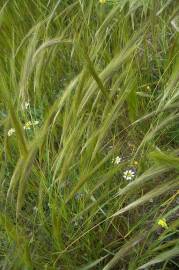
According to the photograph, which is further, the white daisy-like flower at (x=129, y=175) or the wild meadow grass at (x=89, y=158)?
the white daisy-like flower at (x=129, y=175)

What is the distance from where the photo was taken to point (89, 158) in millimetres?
918

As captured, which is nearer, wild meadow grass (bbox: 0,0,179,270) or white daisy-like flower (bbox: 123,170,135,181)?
wild meadow grass (bbox: 0,0,179,270)

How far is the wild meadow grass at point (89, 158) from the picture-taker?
80 cm

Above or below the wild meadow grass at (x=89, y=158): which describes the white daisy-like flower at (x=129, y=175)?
below

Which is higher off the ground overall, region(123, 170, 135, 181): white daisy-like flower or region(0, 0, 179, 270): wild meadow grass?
region(0, 0, 179, 270): wild meadow grass

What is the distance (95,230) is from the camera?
1.08m

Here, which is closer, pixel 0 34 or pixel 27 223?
pixel 27 223

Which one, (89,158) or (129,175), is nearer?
(89,158)

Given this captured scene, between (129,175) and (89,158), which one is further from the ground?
(89,158)

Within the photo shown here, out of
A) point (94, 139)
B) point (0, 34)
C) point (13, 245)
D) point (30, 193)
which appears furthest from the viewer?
point (0, 34)

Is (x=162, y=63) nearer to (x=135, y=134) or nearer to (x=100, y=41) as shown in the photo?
(x=135, y=134)

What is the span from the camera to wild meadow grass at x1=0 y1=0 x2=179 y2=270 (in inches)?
31.4

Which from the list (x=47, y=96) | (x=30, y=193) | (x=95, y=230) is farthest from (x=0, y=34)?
(x=95, y=230)

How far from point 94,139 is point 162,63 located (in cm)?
71
